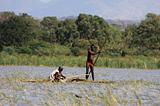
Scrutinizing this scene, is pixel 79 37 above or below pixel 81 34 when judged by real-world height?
below

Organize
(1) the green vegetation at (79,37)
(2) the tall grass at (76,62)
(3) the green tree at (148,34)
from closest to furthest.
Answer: (2) the tall grass at (76,62) < (1) the green vegetation at (79,37) < (3) the green tree at (148,34)

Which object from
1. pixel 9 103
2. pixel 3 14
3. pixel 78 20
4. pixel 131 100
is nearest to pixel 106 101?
pixel 9 103

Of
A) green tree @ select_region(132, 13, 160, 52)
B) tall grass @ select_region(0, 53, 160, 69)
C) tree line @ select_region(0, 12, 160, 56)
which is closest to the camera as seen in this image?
tall grass @ select_region(0, 53, 160, 69)

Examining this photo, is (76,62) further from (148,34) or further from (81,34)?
(81,34)

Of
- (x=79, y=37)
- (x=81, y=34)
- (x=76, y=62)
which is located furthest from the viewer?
(x=81, y=34)

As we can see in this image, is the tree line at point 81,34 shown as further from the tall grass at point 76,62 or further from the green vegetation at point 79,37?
the tall grass at point 76,62

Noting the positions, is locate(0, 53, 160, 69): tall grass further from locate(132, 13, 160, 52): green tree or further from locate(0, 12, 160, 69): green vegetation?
locate(132, 13, 160, 52): green tree

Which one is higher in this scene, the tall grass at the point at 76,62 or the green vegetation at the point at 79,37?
the green vegetation at the point at 79,37

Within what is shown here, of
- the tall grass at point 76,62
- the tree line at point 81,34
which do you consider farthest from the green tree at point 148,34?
the tall grass at point 76,62

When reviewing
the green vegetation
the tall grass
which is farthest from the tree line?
the tall grass

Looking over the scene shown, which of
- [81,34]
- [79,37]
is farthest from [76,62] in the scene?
[81,34]

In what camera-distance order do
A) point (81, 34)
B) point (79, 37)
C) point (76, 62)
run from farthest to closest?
point (81, 34) < point (79, 37) < point (76, 62)

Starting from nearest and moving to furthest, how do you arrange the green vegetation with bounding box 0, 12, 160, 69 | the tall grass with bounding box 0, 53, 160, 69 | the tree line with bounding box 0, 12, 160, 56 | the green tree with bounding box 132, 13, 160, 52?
1. the tall grass with bounding box 0, 53, 160, 69
2. the green vegetation with bounding box 0, 12, 160, 69
3. the green tree with bounding box 132, 13, 160, 52
4. the tree line with bounding box 0, 12, 160, 56

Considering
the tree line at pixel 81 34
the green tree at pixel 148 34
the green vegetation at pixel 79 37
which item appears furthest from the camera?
the tree line at pixel 81 34
